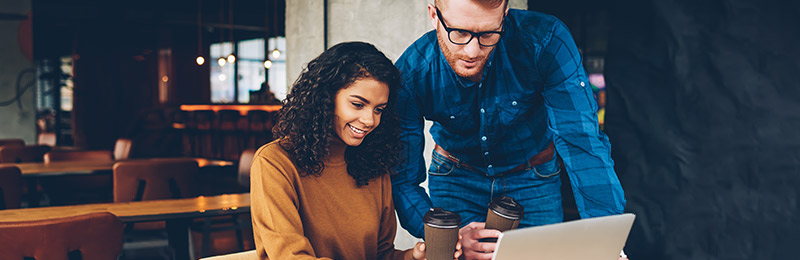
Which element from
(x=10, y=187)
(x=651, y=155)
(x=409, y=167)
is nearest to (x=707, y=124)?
(x=651, y=155)

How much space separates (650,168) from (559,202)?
779mm

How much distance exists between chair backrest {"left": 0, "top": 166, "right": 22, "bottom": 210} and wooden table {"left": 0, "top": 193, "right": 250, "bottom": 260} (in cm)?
53

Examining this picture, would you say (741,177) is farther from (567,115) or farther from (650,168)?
(567,115)

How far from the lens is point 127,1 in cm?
1238

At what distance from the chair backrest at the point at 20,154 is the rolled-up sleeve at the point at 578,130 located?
17.7 ft

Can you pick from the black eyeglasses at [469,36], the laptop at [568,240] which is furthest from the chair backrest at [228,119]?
the laptop at [568,240]

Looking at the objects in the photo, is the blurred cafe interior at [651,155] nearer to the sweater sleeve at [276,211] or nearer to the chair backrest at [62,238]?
the chair backrest at [62,238]

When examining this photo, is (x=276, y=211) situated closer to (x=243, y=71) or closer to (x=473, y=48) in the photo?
(x=473, y=48)

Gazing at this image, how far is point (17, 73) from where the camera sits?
814 centimetres

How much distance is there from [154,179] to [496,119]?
2.60m

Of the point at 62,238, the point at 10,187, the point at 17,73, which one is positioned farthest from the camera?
the point at 17,73

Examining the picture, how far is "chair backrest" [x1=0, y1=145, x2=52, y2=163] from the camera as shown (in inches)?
204

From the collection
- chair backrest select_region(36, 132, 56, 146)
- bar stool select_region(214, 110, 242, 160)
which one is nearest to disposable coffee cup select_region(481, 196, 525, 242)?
chair backrest select_region(36, 132, 56, 146)

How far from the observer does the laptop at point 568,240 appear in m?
0.84
